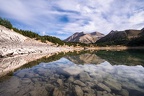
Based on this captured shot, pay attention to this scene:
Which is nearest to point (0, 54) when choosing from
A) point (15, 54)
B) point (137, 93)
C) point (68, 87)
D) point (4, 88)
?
point (15, 54)

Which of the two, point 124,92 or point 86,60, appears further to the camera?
point 86,60

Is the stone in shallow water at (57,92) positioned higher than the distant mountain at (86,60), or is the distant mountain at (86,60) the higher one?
the stone in shallow water at (57,92)

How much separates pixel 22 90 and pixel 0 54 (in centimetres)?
2066

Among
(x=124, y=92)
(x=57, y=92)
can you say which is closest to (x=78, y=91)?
(x=57, y=92)

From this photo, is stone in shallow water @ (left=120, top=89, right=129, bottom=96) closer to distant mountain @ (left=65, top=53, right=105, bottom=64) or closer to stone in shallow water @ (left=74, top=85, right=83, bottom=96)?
stone in shallow water @ (left=74, top=85, right=83, bottom=96)

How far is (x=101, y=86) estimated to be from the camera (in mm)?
10453

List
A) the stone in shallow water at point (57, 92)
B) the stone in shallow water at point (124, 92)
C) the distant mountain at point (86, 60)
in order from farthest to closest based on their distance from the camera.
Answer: the distant mountain at point (86, 60), the stone in shallow water at point (124, 92), the stone in shallow water at point (57, 92)

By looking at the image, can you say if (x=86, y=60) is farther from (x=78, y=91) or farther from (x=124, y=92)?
A: (x=78, y=91)

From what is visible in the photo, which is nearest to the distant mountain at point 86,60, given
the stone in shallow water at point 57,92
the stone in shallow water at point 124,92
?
the stone in shallow water at point 124,92

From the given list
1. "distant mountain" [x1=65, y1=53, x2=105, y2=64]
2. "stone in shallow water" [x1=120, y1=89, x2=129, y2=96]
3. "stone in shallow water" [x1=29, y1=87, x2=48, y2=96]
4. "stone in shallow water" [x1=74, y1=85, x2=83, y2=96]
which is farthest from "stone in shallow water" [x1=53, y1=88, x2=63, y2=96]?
"distant mountain" [x1=65, y1=53, x2=105, y2=64]

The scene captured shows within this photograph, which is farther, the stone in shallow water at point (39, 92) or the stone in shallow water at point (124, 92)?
the stone in shallow water at point (124, 92)

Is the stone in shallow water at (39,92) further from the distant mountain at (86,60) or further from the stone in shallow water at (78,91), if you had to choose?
the distant mountain at (86,60)

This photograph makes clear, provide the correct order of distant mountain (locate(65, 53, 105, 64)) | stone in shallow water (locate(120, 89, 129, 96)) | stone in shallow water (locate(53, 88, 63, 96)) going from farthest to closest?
1. distant mountain (locate(65, 53, 105, 64))
2. stone in shallow water (locate(120, 89, 129, 96))
3. stone in shallow water (locate(53, 88, 63, 96))

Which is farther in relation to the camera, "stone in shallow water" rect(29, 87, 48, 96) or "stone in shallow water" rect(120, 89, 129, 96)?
"stone in shallow water" rect(120, 89, 129, 96)
